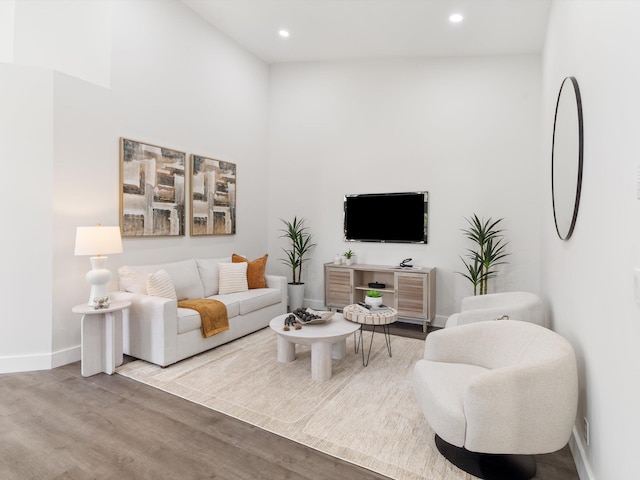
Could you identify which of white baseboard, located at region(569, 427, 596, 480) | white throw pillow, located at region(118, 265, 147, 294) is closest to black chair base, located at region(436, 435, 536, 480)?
white baseboard, located at region(569, 427, 596, 480)

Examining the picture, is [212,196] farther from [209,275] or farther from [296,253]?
[296,253]

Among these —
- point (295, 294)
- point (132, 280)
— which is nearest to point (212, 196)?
point (132, 280)

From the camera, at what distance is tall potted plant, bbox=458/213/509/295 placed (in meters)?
4.55

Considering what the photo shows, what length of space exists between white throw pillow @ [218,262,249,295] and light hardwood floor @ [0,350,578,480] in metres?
1.81

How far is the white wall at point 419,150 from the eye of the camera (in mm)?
4629

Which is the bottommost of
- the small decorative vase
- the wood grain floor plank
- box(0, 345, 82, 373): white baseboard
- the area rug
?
the wood grain floor plank

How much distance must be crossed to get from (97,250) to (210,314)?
1.21 metres

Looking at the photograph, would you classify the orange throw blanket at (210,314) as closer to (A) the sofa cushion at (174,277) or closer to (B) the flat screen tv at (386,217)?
(A) the sofa cushion at (174,277)

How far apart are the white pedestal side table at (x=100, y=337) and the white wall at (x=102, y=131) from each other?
0.48 m

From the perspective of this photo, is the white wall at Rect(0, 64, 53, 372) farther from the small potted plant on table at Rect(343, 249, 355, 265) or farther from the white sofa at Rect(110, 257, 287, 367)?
the small potted plant on table at Rect(343, 249, 355, 265)

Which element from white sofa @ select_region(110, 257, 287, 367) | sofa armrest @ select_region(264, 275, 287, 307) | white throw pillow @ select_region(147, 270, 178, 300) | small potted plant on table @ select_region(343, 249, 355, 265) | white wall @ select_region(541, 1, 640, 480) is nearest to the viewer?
white wall @ select_region(541, 1, 640, 480)

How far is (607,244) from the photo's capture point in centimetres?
164

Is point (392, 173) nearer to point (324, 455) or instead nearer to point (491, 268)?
point (491, 268)

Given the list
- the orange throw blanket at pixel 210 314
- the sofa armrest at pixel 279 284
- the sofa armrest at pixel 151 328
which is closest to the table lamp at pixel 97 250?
the sofa armrest at pixel 151 328
